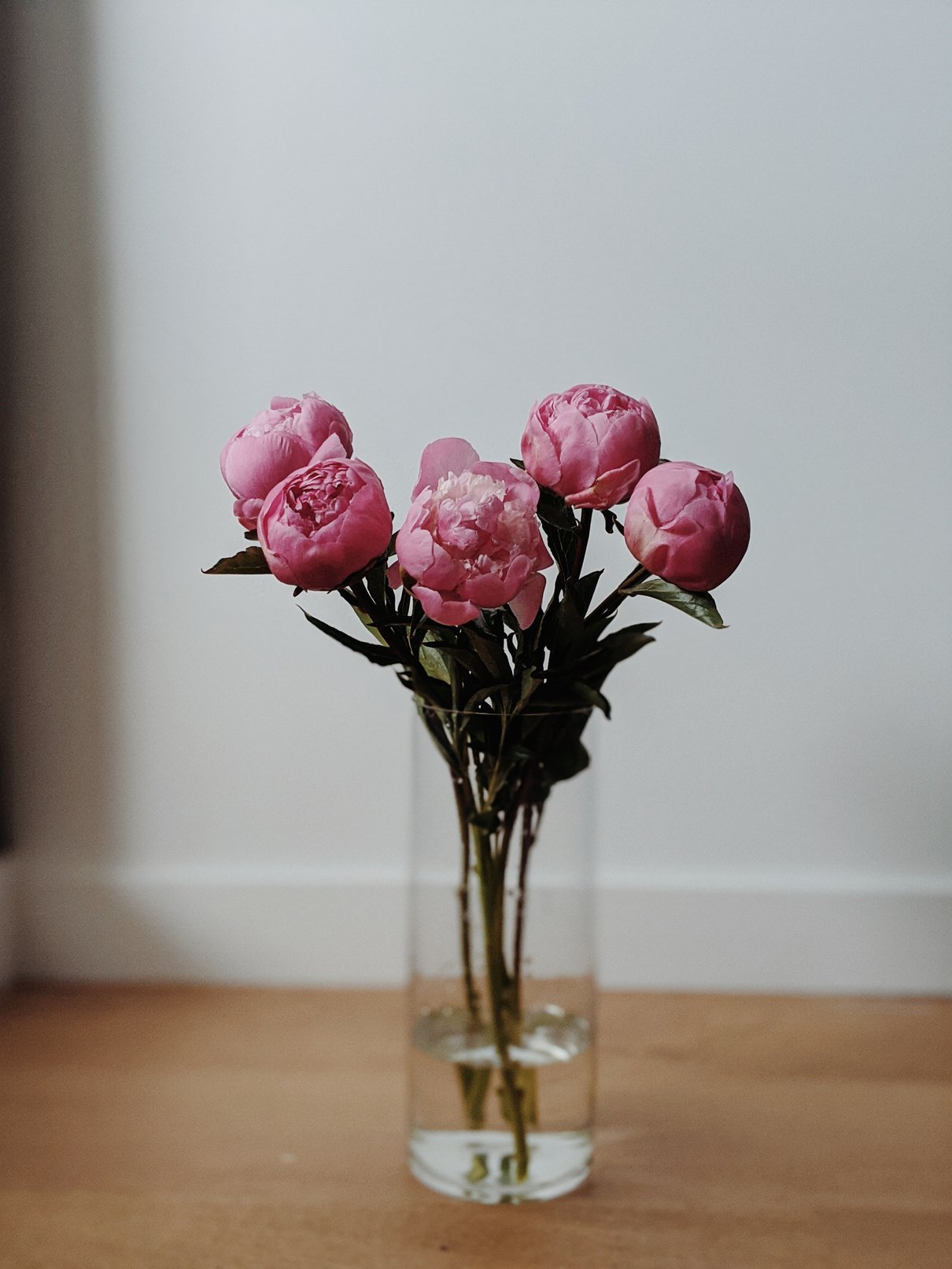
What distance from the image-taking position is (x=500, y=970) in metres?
0.71

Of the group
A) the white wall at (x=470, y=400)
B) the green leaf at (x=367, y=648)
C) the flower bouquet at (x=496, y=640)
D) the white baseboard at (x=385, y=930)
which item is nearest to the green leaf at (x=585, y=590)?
the flower bouquet at (x=496, y=640)

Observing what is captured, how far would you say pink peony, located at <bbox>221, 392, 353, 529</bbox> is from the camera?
0.61 metres

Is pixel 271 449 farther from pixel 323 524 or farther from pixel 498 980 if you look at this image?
pixel 498 980

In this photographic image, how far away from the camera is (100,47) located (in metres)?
0.96

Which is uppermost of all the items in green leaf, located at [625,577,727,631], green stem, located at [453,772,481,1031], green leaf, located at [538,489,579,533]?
green leaf, located at [538,489,579,533]

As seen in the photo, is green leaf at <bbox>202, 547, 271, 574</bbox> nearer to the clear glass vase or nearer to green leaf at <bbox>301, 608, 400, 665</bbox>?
green leaf at <bbox>301, 608, 400, 665</bbox>

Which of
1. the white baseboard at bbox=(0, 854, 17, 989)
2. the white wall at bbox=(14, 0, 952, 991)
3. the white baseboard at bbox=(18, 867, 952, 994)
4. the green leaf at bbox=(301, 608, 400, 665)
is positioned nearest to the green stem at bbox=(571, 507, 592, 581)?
the green leaf at bbox=(301, 608, 400, 665)

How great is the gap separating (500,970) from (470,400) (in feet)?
1.59

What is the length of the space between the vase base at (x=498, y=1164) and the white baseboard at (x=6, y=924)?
0.49 meters

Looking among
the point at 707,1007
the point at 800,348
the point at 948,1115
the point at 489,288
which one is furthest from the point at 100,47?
the point at 948,1115

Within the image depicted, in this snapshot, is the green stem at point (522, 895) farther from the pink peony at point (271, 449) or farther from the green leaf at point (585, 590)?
the pink peony at point (271, 449)

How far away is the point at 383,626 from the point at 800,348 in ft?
1.67

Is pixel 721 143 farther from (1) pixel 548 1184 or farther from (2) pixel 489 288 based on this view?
(1) pixel 548 1184

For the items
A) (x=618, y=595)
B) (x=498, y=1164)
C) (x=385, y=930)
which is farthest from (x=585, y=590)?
(x=385, y=930)
